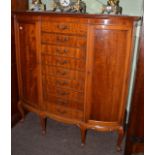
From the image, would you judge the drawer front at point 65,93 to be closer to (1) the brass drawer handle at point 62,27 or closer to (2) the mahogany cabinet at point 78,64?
(2) the mahogany cabinet at point 78,64

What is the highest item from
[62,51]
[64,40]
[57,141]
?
[64,40]

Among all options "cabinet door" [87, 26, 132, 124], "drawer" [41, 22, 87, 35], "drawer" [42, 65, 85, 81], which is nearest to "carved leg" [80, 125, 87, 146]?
"cabinet door" [87, 26, 132, 124]

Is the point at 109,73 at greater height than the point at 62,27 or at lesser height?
lesser

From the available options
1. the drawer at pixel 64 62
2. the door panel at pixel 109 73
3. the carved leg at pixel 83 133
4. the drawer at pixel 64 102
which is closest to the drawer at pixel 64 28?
the door panel at pixel 109 73

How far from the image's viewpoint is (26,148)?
1.87 metres

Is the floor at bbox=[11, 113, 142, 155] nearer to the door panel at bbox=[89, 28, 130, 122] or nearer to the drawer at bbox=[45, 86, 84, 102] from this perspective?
the door panel at bbox=[89, 28, 130, 122]

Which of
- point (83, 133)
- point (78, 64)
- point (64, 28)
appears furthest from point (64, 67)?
point (83, 133)

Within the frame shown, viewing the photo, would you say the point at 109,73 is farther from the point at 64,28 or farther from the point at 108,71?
the point at 64,28

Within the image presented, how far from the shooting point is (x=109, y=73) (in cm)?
164

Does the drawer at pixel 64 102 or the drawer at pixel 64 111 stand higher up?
the drawer at pixel 64 102

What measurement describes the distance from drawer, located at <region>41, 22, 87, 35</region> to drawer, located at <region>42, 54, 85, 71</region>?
25 centimetres

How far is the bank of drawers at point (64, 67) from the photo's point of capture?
5.34 ft

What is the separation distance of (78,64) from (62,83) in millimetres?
272
